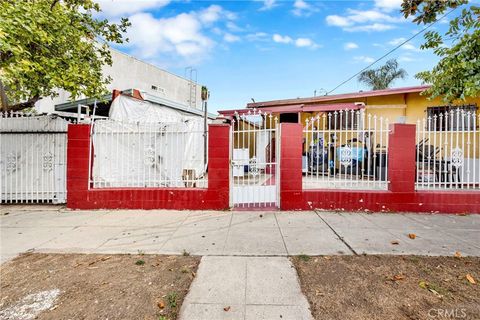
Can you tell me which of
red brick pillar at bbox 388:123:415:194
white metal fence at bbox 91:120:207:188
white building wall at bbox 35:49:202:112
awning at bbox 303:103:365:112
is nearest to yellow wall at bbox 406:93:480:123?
awning at bbox 303:103:365:112

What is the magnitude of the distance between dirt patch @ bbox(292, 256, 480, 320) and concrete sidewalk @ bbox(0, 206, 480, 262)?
0.95 ft

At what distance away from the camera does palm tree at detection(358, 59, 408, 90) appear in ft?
60.8

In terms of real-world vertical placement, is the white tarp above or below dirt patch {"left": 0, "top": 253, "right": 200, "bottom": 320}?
above

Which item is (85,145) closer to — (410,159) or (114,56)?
(410,159)

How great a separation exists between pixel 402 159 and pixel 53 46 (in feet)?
28.0

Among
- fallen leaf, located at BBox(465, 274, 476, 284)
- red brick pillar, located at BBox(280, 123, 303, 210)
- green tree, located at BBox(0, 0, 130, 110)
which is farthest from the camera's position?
red brick pillar, located at BBox(280, 123, 303, 210)

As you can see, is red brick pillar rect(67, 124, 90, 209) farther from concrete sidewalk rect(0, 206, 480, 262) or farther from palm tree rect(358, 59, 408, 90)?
palm tree rect(358, 59, 408, 90)

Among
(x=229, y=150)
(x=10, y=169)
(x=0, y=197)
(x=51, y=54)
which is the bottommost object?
(x=0, y=197)

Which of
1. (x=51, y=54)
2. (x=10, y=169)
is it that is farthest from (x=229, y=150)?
(x=10, y=169)

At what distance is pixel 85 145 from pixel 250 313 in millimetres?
5450

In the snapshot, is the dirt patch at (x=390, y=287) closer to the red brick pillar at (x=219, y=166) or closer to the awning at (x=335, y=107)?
the red brick pillar at (x=219, y=166)

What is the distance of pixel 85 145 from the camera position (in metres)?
6.06

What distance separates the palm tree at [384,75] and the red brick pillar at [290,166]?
53.1 feet

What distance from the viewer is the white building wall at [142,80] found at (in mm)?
→ 16547
